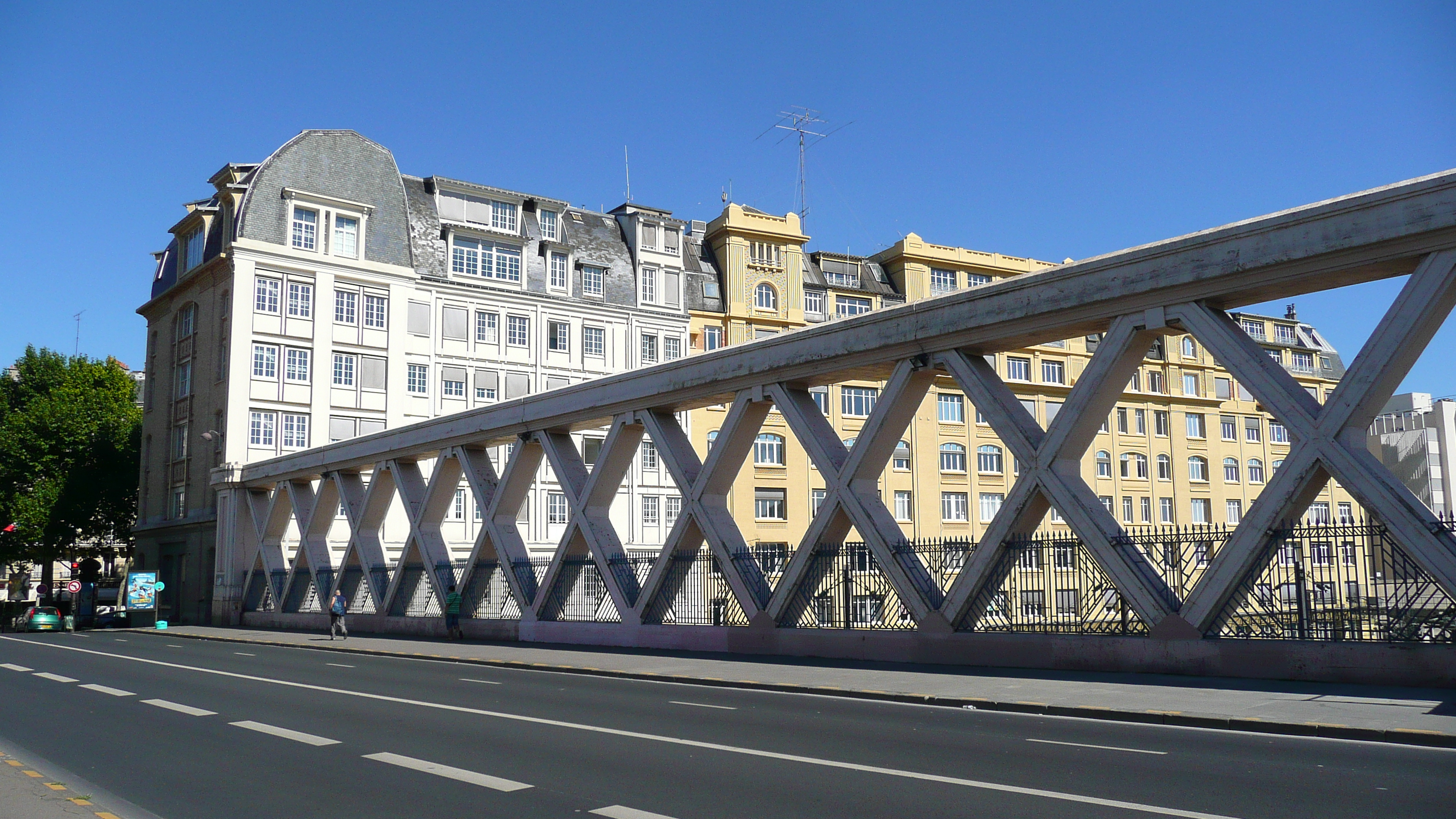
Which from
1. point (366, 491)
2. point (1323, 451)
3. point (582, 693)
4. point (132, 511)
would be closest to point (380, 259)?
point (366, 491)

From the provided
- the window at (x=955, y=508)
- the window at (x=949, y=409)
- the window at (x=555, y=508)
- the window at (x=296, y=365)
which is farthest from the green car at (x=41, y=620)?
the window at (x=949, y=409)

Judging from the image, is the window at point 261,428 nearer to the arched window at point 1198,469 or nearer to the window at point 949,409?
the window at point 949,409

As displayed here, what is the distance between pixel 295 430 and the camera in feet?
164

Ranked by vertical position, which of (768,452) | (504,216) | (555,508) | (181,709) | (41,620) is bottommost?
(41,620)

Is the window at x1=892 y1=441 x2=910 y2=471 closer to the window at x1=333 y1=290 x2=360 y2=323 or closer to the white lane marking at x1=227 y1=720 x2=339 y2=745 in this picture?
the window at x1=333 y1=290 x2=360 y2=323

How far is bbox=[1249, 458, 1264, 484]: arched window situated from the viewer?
7619 cm

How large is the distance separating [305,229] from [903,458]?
3457 cm

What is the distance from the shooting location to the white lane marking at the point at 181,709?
A: 13562mm

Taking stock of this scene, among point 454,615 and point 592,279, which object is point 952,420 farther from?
point 454,615

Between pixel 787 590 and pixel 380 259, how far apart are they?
37533 millimetres

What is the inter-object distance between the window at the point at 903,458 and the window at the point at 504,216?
82.3 feet

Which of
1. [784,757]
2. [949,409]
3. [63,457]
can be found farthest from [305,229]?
[784,757]

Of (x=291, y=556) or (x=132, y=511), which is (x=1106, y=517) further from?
(x=132, y=511)

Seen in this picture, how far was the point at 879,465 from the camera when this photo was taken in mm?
20891
